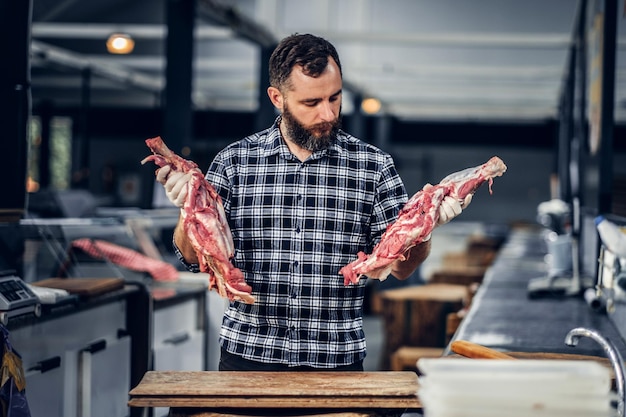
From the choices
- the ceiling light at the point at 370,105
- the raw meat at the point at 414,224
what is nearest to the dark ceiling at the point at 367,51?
the ceiling light at the point at 370,105

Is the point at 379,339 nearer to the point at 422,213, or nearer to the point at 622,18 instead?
the point at 622,18

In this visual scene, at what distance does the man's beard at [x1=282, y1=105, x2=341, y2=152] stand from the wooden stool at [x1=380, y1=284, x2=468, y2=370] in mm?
4682

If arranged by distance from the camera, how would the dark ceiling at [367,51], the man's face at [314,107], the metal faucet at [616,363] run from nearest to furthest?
the metal faucet at [616,363]
the man's face at [314,107]
the dark ceiling at [367,51]

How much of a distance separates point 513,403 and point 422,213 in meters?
0.93

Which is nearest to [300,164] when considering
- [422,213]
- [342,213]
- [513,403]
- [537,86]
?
[342,213]

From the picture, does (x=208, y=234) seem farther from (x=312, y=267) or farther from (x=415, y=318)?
(x=415, y=318)

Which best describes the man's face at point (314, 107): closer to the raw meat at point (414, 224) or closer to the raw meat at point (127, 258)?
the raw meat at point (414, 224)

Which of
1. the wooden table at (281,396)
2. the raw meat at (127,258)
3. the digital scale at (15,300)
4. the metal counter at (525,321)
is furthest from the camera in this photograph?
the raw meat at (127,258)

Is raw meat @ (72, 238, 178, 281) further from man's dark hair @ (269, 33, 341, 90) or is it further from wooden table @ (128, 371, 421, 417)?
wooden table @ (128, 371, 421, 417)

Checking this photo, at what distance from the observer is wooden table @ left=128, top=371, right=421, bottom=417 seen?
2.14m

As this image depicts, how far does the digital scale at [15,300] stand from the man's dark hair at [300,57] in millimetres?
1384

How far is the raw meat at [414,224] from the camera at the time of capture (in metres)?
2.37

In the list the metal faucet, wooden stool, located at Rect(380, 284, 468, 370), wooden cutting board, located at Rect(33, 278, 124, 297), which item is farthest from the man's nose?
wooden stool, located at Rect(380, 284, 468, 370)

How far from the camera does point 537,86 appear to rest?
16.5 m
